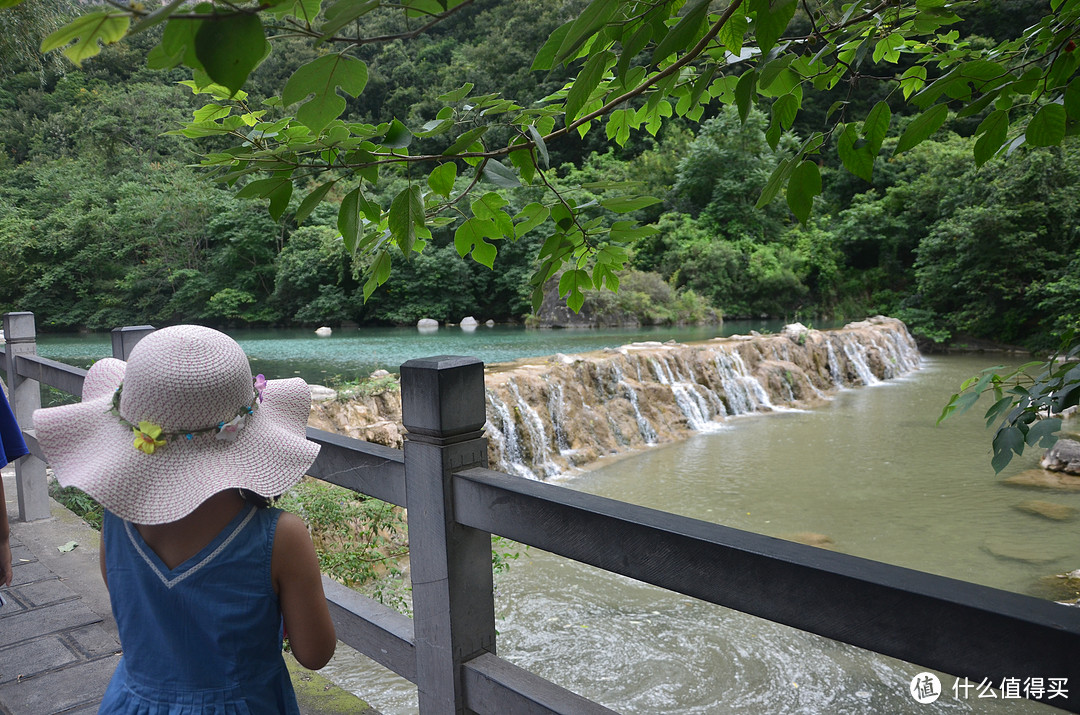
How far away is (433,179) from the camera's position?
1.34 meters

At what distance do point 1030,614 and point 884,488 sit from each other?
24.1 ft

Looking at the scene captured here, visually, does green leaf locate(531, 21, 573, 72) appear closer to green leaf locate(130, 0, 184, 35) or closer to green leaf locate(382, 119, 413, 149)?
green leaf locate(382, 119, 413, 149)

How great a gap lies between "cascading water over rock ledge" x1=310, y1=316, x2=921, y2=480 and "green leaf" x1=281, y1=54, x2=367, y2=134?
5.85 metres

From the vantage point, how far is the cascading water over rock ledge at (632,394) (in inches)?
324

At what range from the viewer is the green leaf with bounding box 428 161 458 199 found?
133cm

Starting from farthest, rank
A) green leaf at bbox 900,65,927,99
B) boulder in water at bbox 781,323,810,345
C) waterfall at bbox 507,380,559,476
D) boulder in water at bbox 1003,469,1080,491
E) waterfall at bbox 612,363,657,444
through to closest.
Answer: boulder in water at bbox 781,323,810,345 < waterfall at bbox 612,363,657,444 < waterfall at bbox 507,380,559,476 < boulder in water at bbox 1003,469,1080,491 < green leaf at bbox 900,65,927,99

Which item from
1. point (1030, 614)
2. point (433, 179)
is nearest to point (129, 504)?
point (433, 179)

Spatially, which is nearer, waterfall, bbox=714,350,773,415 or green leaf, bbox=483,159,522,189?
green leaf, bbox=483,159,522,189

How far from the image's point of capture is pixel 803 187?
126cm

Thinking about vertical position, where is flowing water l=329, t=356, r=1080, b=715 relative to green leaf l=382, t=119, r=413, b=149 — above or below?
below

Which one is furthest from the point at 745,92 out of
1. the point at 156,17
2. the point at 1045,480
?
the point at 1045,480

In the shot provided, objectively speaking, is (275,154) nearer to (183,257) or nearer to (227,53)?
(227,53)

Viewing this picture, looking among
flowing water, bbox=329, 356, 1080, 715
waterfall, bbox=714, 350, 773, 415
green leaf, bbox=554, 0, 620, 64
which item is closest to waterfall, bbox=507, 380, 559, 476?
flowing water, bbox=329, 356, 1080, 715

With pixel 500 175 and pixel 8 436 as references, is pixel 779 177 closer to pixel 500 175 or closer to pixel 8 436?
pixel 500 175
